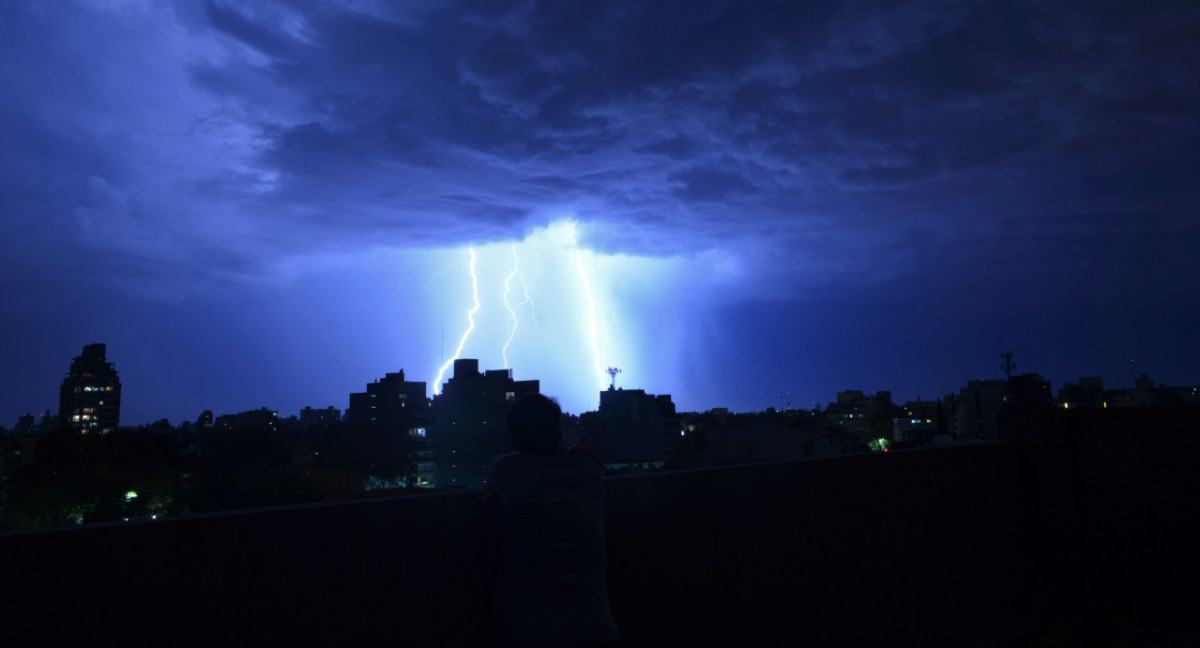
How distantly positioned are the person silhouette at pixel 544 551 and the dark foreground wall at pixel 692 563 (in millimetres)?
141

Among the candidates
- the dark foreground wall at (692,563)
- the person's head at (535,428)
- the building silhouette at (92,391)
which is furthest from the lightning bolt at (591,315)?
the building silhouette at (92,391)

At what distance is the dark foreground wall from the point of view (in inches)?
58.1

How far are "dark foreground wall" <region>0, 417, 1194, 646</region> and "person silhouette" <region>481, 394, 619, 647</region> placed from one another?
141 mm

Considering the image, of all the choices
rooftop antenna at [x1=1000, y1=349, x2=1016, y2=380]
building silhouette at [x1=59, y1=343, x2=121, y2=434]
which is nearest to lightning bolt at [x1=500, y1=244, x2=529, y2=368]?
rooftop antenna at [x1=1000, y1=349, x2=1016, y2=380]

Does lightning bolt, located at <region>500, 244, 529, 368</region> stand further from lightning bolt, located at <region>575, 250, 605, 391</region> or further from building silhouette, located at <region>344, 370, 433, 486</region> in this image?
building silhouette, located at <region>344, 370, 433, 486</region>

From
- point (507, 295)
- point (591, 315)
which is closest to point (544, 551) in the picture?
point (507, 295)

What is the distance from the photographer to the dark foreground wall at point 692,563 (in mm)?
1477

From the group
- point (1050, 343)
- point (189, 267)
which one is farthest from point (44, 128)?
point (1050, 343)

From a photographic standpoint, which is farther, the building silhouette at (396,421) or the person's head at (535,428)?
the building silhouette at (396,421)

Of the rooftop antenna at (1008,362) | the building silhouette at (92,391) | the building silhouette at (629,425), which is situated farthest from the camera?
the building silhouette at (92,391)

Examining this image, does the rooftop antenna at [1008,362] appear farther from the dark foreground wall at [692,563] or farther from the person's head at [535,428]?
the person's head at [535,428]

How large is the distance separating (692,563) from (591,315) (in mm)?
48973

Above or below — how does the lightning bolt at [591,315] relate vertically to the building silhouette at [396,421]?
above

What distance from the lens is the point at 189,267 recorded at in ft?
283
